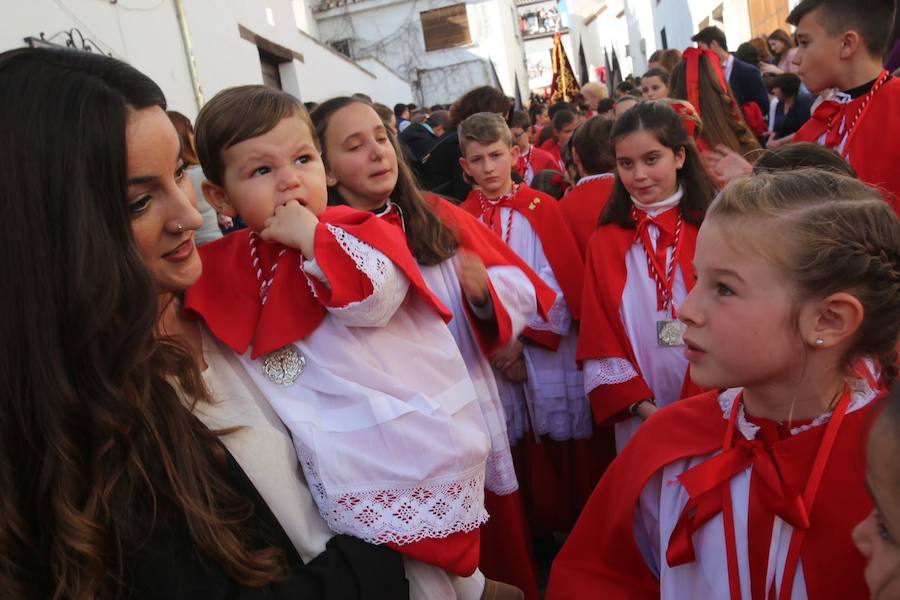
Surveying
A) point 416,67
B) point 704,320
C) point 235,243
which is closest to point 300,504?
point 235,243

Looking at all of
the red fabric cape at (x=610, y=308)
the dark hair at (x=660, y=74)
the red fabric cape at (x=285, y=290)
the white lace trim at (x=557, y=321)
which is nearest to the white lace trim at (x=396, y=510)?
the red fabric cape at (x=285, y=290)

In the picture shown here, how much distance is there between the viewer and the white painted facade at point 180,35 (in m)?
5.57

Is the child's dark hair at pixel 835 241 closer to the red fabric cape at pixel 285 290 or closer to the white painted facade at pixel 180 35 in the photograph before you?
the red fabric cape at pixel 285 290

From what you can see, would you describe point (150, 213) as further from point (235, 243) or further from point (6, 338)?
point (235, 243)

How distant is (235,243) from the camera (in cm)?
188

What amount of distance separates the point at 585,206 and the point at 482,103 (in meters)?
1.77

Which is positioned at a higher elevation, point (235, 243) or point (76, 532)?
point (235, 243)

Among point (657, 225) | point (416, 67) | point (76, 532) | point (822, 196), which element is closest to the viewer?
point (76, 532)

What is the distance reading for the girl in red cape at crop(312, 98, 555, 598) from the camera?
2453 mm

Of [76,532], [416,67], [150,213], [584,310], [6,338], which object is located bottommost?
[584,310]

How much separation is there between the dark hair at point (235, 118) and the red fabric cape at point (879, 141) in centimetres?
239

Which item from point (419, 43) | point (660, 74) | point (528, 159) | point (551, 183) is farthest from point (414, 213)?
point (419, 43)

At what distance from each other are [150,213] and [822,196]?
1381mm

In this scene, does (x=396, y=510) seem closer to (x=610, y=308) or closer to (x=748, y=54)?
(x=610, y=308)
